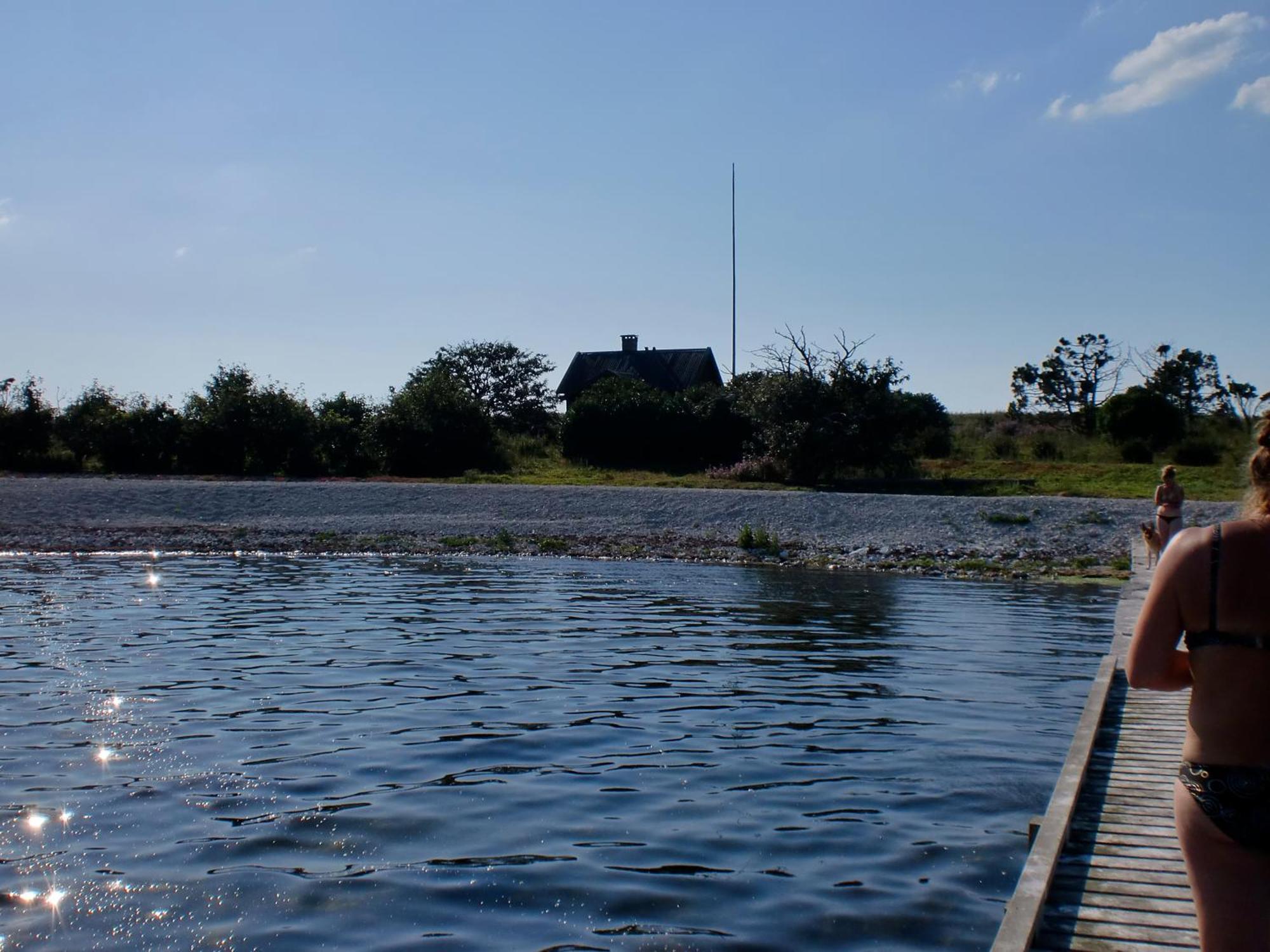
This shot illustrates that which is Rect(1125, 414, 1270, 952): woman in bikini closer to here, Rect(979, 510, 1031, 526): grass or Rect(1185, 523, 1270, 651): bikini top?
Rect(1185, 523, 1270, 651): bikini top

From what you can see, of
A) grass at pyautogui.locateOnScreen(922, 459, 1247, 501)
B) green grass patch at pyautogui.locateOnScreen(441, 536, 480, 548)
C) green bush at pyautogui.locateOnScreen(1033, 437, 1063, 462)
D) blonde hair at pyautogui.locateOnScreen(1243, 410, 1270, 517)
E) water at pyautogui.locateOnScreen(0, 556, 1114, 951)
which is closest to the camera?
blonde hair at pyautogui.locateOnScreen(1243, 410, 1270, 517)

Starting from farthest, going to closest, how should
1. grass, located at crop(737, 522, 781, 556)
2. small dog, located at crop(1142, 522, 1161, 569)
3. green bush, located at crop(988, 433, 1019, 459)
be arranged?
1. green bush, located at crop(988, 433, 1019, 459)
2. grass, located at crop(737, 522, 781, 556)
3. small dog, located at crop(1142, 522, 1161, 569)

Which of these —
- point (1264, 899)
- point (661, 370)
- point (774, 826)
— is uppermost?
point (661, 370)

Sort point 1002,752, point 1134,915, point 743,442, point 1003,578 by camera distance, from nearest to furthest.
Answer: point 1134,915
point 1002,752
point 1003,578
point 743,442

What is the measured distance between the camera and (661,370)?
52844 millimetres

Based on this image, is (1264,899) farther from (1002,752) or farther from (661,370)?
(661,370)

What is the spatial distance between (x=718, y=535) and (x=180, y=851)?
65.8ft

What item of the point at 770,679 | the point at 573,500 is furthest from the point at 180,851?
the point at 573,500

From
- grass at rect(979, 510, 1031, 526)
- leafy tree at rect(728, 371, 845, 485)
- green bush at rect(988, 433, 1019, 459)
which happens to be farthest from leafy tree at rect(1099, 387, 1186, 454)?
grass at rect(979, 510, 1031, 526)

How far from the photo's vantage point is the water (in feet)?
18.8

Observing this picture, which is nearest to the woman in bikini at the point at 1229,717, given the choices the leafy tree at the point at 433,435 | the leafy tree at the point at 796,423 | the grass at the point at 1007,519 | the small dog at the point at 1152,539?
the small dog at the point at 1152,539

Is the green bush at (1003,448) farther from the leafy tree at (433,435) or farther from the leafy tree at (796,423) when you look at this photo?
the leafy tree at (433,435)

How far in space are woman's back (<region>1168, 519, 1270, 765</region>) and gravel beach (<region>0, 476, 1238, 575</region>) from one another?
19745 mm

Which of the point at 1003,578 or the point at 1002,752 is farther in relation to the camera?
the point at 1003,578
